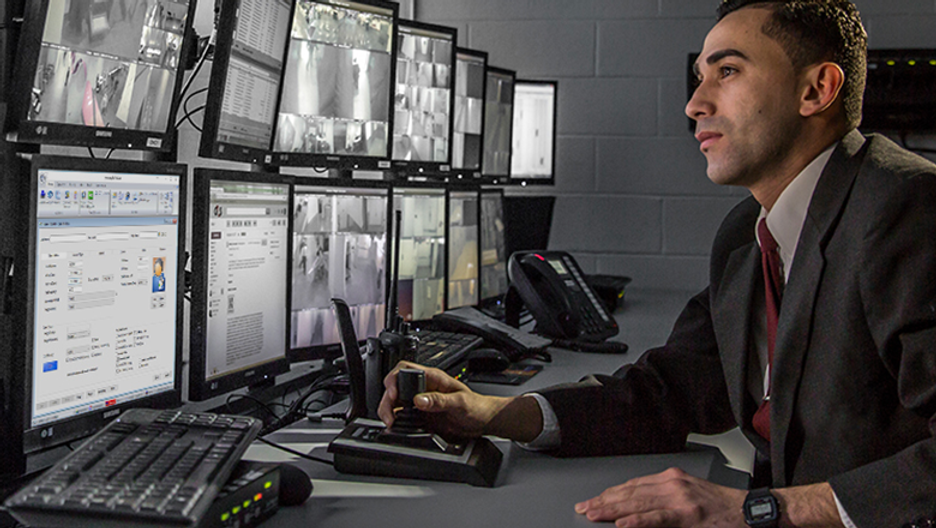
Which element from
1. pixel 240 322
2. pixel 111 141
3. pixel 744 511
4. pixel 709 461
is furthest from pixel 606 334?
pixel 111 141

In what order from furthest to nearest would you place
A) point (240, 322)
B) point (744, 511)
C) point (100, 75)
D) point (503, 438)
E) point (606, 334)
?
point (606, 334), point (240, 322), point (503, 438), point (100, 75), point (744, 511)

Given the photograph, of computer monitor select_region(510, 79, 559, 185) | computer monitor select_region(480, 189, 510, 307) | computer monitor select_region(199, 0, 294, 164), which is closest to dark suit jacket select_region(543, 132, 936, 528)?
computer monitor select_region(199, 0, 294, 164)

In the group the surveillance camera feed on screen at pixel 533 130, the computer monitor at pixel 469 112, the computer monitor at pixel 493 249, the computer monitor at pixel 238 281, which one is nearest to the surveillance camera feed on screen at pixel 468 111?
the computer monitor at pixel 469 112

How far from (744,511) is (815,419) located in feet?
0.57

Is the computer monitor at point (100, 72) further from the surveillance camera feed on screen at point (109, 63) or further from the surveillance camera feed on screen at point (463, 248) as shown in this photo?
the surveillance camera feed on screen at point (463, 248)

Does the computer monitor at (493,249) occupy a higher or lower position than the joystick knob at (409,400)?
higher

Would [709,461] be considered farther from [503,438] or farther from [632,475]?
[503,438]

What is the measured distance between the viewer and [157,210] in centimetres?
116

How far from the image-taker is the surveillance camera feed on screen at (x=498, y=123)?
2619 mm

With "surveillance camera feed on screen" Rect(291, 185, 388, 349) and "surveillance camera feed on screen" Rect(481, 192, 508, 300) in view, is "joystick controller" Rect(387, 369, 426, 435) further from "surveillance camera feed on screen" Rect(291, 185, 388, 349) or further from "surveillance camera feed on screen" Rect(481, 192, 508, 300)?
"surveillance camera feed on screen" Rect(481, 192, 508, 300)

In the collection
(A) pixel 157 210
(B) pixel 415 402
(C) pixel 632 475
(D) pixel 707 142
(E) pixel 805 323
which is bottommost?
(C) pixel 632 475

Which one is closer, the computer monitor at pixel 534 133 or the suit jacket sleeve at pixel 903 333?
the suit jacket sleeve at pixel 903 333

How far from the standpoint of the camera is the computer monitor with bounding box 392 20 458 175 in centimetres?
206

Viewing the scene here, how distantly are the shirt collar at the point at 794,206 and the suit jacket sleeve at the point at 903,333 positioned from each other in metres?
0.16
